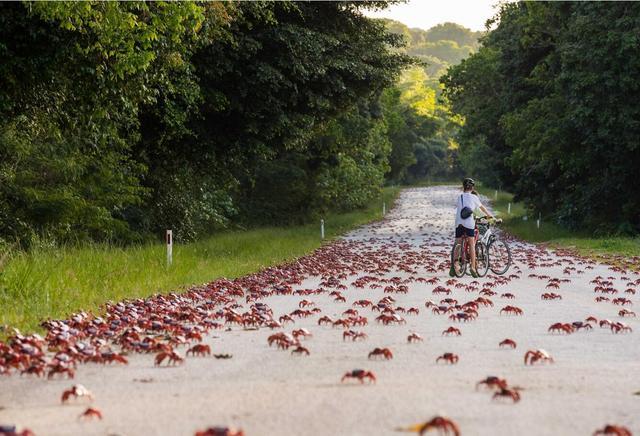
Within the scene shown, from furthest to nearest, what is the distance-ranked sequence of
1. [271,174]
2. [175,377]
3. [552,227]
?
[271,174]
[552,227]
[175,377]

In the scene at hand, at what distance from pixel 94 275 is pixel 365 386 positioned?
8.72m

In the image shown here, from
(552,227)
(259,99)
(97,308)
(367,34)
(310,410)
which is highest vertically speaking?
(367,34)

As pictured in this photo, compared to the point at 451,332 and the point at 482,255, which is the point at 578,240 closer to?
the point at 482,255

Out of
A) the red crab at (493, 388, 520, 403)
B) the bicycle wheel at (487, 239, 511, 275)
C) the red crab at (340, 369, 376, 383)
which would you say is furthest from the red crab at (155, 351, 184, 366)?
the bicycle wheel at (487, 239, 511, 275)

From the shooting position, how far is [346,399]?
5.87 m

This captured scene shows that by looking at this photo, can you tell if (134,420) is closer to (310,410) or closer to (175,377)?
(310,410)

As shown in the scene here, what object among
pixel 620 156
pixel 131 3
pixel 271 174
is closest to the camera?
pixel 131 3

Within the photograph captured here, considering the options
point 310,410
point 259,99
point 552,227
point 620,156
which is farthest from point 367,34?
point 310,410

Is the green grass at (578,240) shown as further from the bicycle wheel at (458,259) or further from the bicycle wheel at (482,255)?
the bicycle wheel at (458,259)

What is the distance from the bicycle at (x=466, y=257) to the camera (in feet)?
63.4

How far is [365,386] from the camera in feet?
20.8

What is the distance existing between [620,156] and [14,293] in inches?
1094

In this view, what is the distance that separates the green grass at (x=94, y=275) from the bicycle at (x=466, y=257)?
4447 millimetres

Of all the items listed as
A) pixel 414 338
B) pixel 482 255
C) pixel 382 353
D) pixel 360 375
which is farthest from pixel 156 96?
pixel 360 375
